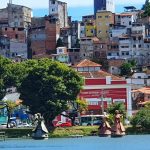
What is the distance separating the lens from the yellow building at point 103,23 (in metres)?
130

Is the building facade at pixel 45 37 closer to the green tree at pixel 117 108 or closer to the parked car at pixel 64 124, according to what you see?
the parked car at pixel 64 124

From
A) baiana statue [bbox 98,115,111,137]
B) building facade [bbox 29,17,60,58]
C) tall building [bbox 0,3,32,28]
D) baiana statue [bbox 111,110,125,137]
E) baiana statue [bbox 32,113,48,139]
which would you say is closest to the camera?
baiana statue [bbox 32,113,48,139]

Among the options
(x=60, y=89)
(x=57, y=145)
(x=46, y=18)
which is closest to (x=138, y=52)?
(x=46, y=18)

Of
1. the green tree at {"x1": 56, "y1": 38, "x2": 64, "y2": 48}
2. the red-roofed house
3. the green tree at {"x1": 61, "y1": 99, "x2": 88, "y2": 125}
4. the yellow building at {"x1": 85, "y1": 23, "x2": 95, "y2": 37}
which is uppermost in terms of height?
the yellow building at {"x1": 85, "y1": 23, "x2": 95, "y2": 37}

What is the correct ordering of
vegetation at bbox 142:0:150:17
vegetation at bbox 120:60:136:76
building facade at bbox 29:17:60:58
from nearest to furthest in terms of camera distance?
vegetation at bbox 120:60:136:76 < building facade at bbox 29:17:60:58 < vegetation at bbox 142:0:150:17

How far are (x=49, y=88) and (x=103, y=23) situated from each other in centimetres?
5343

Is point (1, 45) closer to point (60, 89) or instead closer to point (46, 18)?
point (46, 18)

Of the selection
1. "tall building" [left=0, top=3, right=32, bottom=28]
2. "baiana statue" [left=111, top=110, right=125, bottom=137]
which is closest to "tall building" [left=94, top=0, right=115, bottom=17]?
"tall building" [left=0, top=3, right=32, bottom=28]

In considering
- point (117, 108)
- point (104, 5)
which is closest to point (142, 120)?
point (117, 108)

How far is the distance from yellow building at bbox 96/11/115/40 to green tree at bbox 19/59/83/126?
49.5 meters

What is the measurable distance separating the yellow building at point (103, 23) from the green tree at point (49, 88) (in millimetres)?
49542

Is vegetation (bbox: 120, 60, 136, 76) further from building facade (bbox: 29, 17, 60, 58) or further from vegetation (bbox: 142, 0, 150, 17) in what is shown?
vegetation (bbox: 142, 0, 150, 17)

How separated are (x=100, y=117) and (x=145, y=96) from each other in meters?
15.4

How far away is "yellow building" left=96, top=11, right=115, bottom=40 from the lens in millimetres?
129875
